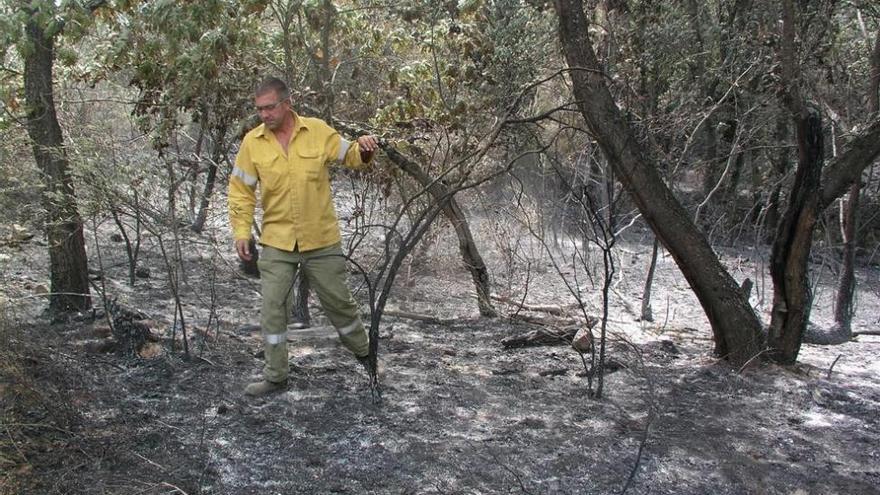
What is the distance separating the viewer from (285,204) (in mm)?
3951

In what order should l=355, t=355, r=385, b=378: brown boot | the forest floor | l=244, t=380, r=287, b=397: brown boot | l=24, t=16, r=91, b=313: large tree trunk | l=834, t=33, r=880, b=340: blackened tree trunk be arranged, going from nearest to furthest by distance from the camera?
the forest floor
l=244, t=380, r=287, b=397: brown boot
l=355, t=355, r=385, b=378: brown boot
l=24, t=16, r=91, b=313: large tree trunk
l=834, t=33, r=880, b=340: blackened tree trunk

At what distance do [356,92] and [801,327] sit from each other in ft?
14.2

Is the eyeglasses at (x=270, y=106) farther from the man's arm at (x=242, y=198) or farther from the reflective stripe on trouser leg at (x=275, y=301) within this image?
the reflective stripe on trouser leg at (x=275, y=301)

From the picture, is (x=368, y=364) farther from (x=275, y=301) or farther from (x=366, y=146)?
(x=366, y=146)

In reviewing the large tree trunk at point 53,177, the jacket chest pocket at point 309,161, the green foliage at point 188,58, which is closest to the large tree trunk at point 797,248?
the jacket chest pocket at point 309,161

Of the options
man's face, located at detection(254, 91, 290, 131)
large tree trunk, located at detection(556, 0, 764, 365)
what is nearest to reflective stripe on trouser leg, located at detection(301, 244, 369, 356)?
man's face, located at detection(254, 91, 290, 131)

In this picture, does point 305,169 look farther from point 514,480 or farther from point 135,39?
point 135,39

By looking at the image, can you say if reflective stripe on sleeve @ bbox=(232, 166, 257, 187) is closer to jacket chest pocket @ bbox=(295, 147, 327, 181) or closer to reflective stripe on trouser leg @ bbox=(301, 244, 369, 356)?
jacket chest pocket @ bbox=(295, 147, 327, 181)

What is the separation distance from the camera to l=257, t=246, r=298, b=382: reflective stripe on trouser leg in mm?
4039

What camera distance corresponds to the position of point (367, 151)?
151 inches

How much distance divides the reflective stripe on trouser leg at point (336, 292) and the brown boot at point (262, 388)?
1.47ft

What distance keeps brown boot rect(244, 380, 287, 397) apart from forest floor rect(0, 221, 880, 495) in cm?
6

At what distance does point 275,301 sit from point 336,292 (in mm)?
333

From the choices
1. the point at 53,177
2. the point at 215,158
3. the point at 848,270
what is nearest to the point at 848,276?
the point at 848,270
